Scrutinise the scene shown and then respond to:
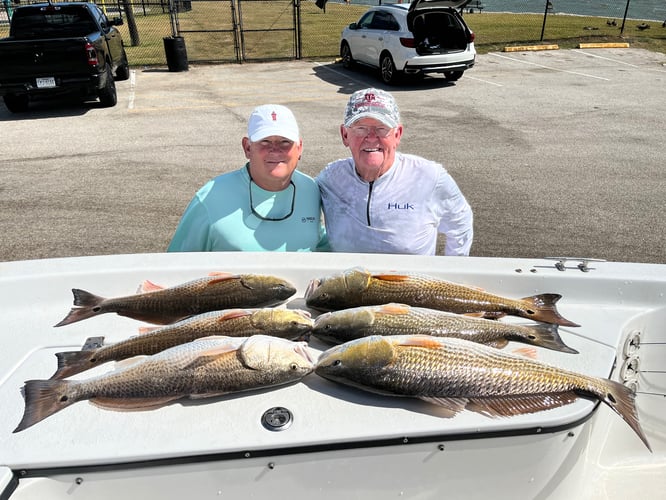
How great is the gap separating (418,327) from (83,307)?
61.5 inches

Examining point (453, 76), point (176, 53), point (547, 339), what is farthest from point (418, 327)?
point (176, 53)

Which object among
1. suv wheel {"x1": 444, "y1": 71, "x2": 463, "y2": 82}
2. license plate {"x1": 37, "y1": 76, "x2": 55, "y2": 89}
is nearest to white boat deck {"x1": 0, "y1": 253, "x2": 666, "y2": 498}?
license plate {"x1": 37, "y1": 76, "x2": 55, "y2": 89}

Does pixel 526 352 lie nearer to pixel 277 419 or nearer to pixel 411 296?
pixel 411 296

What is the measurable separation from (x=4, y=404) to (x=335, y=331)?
1263 mm

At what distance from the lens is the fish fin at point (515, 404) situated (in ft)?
6.40

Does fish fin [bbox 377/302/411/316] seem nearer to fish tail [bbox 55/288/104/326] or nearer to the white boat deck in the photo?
the white boat deck

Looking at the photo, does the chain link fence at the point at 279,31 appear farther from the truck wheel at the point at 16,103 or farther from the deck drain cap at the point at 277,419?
the deck drain cap at the point at 277,419

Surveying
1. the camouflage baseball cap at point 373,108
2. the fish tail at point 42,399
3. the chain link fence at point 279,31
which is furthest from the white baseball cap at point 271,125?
the chain link fence at point 279,31

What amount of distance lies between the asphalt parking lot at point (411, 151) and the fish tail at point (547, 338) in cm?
352

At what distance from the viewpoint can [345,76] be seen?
16797mm

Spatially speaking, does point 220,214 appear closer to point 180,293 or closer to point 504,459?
point 180,293

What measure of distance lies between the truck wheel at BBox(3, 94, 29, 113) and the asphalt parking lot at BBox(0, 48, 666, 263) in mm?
312

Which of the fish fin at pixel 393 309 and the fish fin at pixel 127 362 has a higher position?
the fish fin at pixel 393 309

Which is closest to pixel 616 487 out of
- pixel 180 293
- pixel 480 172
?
pixel 180 293
